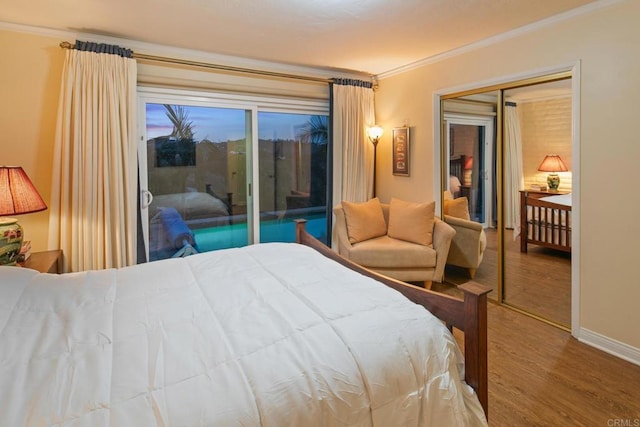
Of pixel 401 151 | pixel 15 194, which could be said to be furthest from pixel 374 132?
pixel 15 194

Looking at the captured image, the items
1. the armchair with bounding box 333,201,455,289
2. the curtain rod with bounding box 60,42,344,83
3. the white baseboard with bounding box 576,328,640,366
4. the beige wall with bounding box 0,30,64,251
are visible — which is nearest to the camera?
the white baseboard with bounding box 576,328,640,366

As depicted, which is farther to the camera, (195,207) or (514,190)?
(195,207)

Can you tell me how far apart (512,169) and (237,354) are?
3.00m

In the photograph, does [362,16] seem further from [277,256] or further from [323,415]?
[323,415]

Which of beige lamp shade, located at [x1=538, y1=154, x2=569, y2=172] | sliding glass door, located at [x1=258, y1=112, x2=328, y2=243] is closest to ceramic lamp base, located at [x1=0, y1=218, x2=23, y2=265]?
sliding glass door, located at [x1=258, y1=112, x2=328, y2=243]

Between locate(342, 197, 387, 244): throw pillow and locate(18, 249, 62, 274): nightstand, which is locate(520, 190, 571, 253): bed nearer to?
locate(342, 197, 387, 244): throw pillow

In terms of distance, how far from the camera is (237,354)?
3.82ft

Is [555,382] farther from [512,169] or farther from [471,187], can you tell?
[471,187]

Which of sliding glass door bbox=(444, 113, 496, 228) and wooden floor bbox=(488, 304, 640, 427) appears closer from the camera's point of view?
wooden floor bbox=(488, 304, 640, 427)

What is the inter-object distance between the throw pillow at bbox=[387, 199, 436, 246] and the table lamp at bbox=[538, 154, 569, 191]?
1.05 metres

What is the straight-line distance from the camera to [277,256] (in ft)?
7.34

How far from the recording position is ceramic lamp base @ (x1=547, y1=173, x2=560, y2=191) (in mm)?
2859

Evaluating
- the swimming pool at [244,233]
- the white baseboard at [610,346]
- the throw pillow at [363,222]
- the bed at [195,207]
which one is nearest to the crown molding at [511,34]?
the throw pillow at [363,222]

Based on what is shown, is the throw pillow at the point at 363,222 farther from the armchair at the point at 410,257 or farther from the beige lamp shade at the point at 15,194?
the beige lamp shade at the point at 15,194
